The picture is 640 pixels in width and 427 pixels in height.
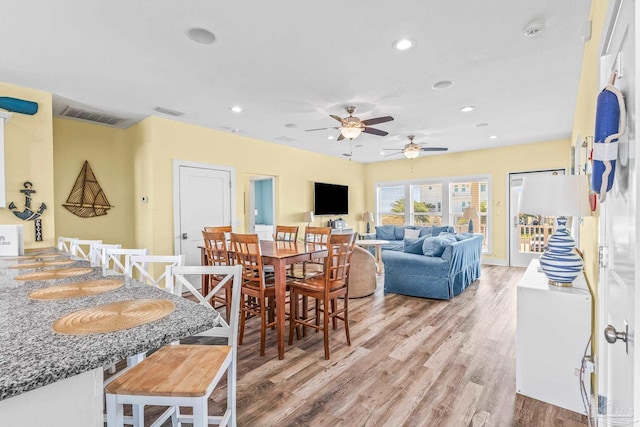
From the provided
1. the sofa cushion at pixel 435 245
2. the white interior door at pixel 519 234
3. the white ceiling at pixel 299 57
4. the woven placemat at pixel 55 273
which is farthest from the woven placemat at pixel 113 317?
the white interior door at pixel 519 234

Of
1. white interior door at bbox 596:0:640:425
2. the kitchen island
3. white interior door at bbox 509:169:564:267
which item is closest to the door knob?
white interior door at bbox 596:0:640:425

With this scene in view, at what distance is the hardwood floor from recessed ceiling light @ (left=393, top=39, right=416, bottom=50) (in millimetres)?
2680

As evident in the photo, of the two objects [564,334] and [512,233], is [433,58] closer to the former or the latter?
[564,334]

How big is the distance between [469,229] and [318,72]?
550cm

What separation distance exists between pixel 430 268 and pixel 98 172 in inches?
206

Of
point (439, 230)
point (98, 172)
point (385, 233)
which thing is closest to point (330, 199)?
point (385, 233)

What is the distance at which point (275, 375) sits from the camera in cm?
241

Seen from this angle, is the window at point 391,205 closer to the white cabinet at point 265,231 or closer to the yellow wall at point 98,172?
the white cabinet at point 265,231

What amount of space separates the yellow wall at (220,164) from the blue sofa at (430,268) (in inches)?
109

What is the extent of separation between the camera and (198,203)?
505 cm

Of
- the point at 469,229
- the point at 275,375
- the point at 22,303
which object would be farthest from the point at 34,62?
the point at 469,229

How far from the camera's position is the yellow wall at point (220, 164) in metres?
4.57

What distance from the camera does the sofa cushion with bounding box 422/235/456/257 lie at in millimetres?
4277

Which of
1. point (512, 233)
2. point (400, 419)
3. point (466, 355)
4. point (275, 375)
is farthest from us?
Result: point (512, 233)
